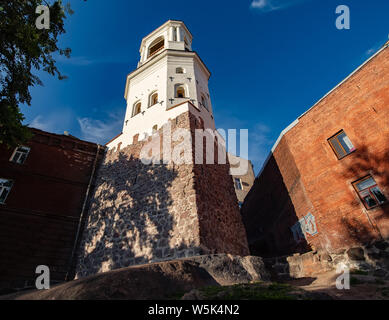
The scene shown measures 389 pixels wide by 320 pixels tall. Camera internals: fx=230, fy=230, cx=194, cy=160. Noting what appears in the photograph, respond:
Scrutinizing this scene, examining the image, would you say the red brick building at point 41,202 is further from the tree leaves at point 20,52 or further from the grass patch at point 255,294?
the grass patch at point 255,294

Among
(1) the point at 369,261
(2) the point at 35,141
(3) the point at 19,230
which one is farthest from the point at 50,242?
(1) the point at 369,261

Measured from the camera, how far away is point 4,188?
12039mm

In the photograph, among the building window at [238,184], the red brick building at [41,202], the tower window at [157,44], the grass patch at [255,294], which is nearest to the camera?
the grass patch at [255,294]

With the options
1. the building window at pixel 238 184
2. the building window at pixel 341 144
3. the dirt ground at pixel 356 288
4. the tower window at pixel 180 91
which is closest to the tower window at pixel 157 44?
the tower window at pixel 180 91

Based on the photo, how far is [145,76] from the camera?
18.5 meters

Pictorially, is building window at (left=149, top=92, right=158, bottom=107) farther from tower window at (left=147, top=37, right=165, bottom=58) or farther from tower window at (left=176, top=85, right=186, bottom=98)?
tower window at (left=147, top=37, right=165, bottom=58)

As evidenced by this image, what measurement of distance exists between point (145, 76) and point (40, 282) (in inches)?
590

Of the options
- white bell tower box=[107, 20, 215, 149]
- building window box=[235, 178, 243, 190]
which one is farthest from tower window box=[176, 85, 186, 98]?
building window box=[235, 178, 243, 190]

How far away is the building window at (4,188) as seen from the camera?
1170 centimetres

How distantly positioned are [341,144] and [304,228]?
5010 millimetres

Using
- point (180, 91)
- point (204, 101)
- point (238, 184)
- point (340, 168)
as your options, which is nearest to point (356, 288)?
point (340, 168)

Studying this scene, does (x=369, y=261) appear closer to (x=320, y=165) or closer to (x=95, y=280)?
(x=320, y=165)

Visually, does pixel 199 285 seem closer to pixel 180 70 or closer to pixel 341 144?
pixel 341 144

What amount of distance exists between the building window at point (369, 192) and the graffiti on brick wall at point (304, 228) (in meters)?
2.65
